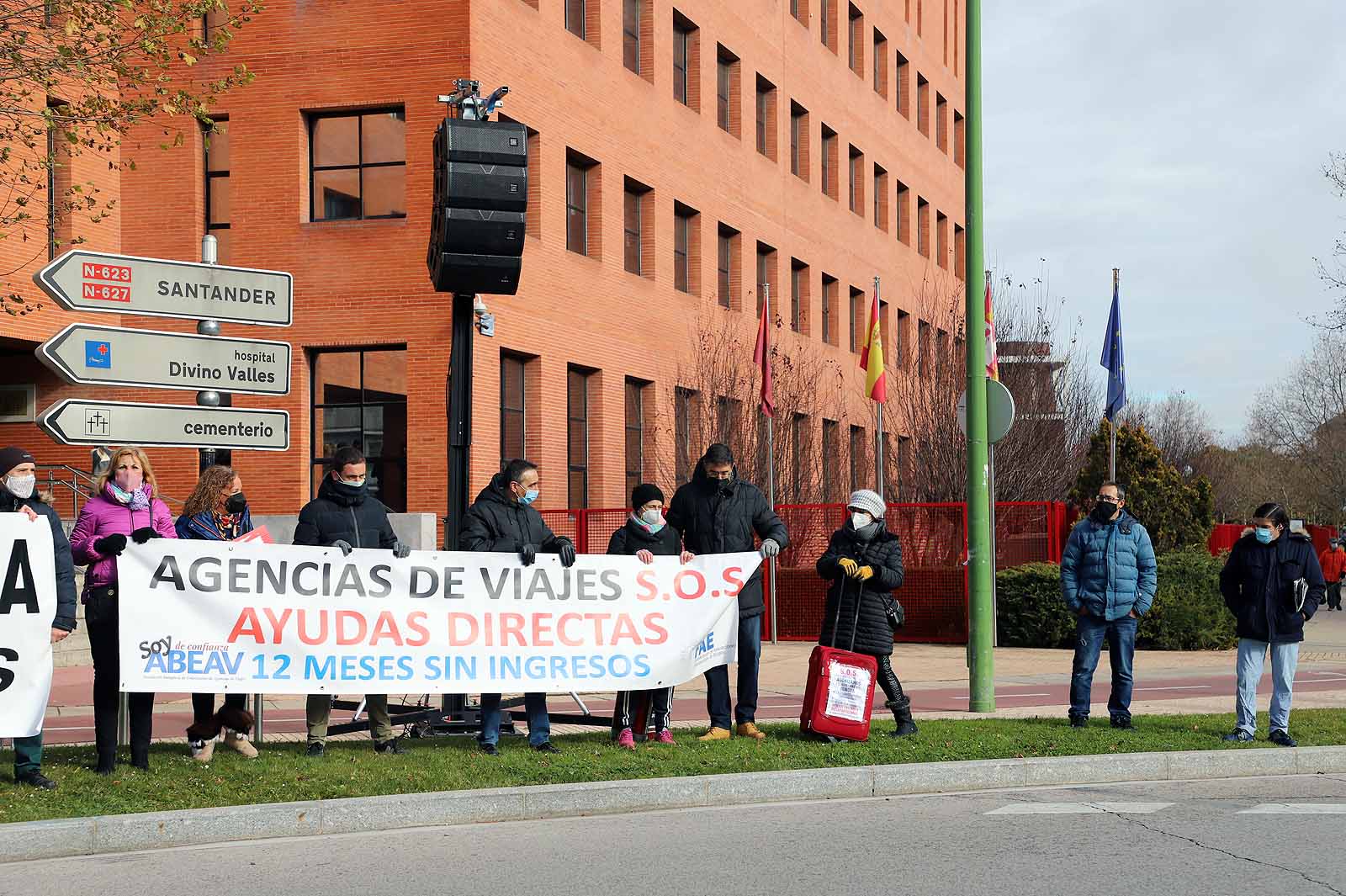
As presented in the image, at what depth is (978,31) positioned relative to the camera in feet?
44.0

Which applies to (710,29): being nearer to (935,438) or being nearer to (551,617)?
(935,438)

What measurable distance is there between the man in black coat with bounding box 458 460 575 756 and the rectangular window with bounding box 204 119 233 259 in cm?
1614

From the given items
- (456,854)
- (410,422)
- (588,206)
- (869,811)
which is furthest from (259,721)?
(588,206)

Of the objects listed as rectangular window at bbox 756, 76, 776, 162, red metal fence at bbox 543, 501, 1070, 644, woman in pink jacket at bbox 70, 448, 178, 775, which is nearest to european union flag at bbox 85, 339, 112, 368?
woman in pink jacket at bbox 70, 448, 178, 775

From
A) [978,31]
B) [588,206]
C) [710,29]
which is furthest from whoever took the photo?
[710,29]

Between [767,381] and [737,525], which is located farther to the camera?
[767,381]

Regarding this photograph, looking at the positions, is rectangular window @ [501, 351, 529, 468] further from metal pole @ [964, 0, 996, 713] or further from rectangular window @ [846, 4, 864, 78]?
rectangular window @ [846, 4, 864, 78]

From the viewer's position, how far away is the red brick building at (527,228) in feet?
80.2

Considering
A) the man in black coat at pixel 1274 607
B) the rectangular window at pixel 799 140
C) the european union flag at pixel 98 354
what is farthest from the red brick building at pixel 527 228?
the man in black coat at pixel 1274 607

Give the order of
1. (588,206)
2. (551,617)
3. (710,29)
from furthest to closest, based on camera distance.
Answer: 1. (710,29)
2. (588,206)
3. (551,617)

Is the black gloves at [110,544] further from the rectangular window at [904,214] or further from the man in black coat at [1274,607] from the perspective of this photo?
the rectangular window at [904,214]

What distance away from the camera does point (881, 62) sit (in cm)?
4831

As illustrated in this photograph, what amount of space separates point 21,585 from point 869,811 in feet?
17.2

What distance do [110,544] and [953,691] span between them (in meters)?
9.03
